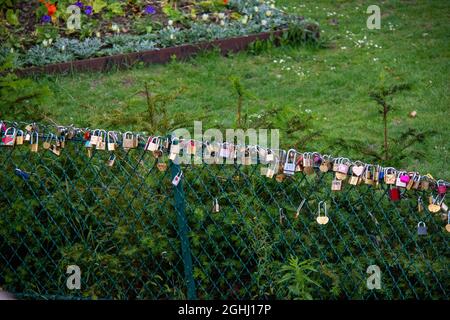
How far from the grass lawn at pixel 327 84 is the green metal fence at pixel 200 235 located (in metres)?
1.75

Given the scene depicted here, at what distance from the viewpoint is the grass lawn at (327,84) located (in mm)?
7171

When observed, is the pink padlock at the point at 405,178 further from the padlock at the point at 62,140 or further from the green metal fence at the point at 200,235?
the padlock at the point at 62,140

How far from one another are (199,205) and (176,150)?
548mm

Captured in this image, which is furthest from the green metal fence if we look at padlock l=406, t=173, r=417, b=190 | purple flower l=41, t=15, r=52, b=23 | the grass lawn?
purple flower l=41, t=15, r=52, b=23

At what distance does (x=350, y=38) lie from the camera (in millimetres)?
9617

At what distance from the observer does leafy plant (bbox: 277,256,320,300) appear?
425cm

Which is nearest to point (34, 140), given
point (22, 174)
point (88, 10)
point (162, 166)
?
point (22, 174)

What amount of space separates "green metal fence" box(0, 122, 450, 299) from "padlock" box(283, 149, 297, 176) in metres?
0.25

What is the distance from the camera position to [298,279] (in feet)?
14.0

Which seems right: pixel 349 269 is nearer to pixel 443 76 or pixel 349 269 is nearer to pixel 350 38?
pixel 443 76

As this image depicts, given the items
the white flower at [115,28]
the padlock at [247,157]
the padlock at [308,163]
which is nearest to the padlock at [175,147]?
the padlock at [247,157]

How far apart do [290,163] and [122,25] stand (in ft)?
19.4

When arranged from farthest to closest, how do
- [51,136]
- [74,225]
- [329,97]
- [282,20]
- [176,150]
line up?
1. [282,20]
2. [329,97]
3. [74,225]
4. [51,136]
5. [176,150]
